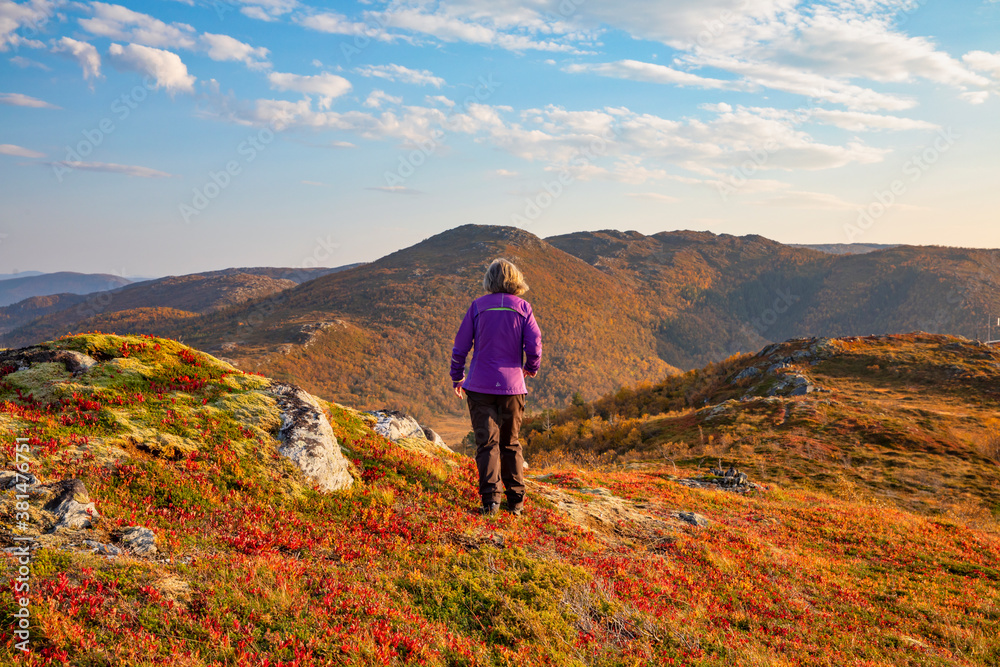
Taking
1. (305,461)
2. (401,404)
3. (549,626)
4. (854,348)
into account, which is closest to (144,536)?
(305,461)

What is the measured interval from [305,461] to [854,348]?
173 feet

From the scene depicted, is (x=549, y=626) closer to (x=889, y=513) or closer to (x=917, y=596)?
(x=917, y=596)

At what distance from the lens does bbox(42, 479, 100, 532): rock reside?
4.80 meters

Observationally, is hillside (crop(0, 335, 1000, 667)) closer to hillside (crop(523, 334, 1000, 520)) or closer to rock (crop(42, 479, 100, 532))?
rock (crop(42, 479, 100, 532))

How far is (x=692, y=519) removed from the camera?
10.6m

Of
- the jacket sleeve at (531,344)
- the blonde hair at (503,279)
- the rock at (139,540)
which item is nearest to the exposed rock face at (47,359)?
the rock at (139,540)

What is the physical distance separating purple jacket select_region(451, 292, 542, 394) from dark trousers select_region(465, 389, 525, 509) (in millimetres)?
198

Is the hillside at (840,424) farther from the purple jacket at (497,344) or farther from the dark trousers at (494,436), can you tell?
the purple jacket at (497,344)

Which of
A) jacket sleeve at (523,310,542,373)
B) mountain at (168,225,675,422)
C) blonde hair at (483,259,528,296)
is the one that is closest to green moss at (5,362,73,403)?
blonde hair at (483,259,528,296)

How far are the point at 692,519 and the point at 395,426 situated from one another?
707 centimetres

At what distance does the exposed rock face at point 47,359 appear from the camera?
7.49 m

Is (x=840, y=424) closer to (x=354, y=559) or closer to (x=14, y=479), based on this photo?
(x=354, y=559)

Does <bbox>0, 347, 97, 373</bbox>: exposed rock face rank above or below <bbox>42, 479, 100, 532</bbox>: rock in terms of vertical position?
above

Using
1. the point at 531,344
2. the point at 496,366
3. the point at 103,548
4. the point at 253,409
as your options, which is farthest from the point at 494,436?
the point at 103,548
